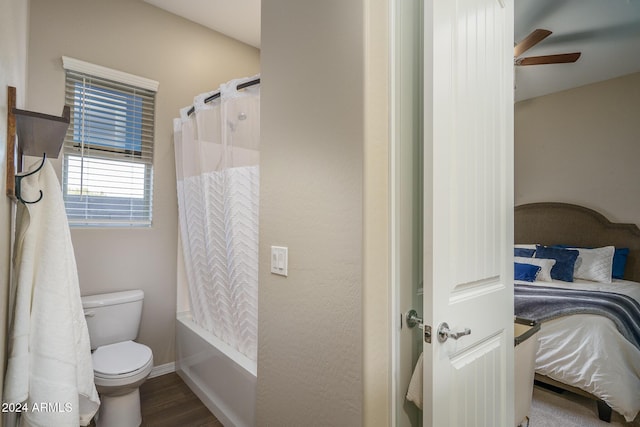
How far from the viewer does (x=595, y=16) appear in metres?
2.53

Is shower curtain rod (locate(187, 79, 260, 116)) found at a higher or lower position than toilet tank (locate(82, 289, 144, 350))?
higher

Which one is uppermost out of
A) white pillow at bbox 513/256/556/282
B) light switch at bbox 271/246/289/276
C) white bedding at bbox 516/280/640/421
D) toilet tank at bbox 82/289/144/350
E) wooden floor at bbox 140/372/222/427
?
light switch at bbox 271/246/289/276

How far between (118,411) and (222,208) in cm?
131

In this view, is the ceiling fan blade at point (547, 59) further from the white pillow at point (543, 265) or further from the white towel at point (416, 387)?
the white towel at point (416, 387)

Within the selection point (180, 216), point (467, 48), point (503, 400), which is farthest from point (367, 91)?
point (180, 216)

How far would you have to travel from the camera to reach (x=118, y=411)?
1.89 m

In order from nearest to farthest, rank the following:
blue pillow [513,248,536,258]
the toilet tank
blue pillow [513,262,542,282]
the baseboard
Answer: the toilet tank < the baseboard < blue pillow [513,262,542,282] < blue pillow [513,248,536,258]

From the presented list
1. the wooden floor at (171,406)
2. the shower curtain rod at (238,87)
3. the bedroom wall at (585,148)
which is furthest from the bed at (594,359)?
the shower curtain rod at (238,87)

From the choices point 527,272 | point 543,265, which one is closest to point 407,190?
point 527,272

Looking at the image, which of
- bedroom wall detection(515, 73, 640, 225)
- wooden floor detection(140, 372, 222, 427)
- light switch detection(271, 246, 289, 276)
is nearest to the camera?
light switch detection(271, 246, 289, 276)

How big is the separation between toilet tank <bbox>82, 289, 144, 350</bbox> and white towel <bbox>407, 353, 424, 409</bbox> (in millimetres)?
2024

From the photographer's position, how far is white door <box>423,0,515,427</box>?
0.98 meters

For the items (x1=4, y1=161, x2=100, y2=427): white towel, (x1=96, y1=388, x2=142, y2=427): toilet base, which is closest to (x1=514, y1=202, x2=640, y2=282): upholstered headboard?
(x1=96, y1=388, x2=142, y2=427): toilet base

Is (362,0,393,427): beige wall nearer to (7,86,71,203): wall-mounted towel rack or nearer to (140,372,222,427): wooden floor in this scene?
(7,86,71,203): wall-mounted towel rack
